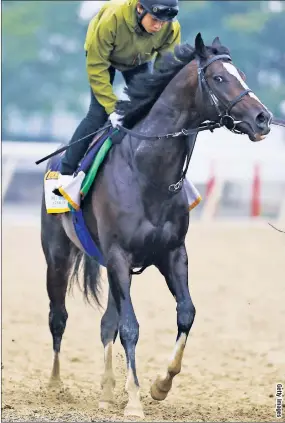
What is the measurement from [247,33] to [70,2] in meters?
5.44

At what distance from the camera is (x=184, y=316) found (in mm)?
5637

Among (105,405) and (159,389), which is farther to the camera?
(105,405)

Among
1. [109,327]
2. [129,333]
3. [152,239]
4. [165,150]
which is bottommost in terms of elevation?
[109,327]

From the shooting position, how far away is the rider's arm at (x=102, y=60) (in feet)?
19.1

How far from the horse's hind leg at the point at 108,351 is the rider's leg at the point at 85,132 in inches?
32.4

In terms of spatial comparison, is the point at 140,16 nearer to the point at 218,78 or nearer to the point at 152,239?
the point at 218,78

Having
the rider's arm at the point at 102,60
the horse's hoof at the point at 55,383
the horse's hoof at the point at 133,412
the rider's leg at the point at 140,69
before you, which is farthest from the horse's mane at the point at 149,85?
the horse's hoof at the point at 55,383

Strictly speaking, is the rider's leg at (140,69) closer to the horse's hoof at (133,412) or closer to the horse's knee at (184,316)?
the horse's knee at (184,316)

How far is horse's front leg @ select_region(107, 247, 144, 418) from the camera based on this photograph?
18.1ft

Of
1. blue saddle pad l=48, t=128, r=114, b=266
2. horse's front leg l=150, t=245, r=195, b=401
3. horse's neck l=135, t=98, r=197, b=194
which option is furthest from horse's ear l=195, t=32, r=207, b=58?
horse's front leg l=150, t=245, r=195, b=401

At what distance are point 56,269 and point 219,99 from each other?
207 centimetres

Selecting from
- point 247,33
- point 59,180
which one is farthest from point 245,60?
point 59,180

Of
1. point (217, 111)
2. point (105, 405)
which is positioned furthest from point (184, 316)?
point (217, 111)

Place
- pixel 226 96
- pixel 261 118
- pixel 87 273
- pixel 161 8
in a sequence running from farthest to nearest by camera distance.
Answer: pixel 87 273, pixel 161 8, pixel 226 96, pixel 261 118
